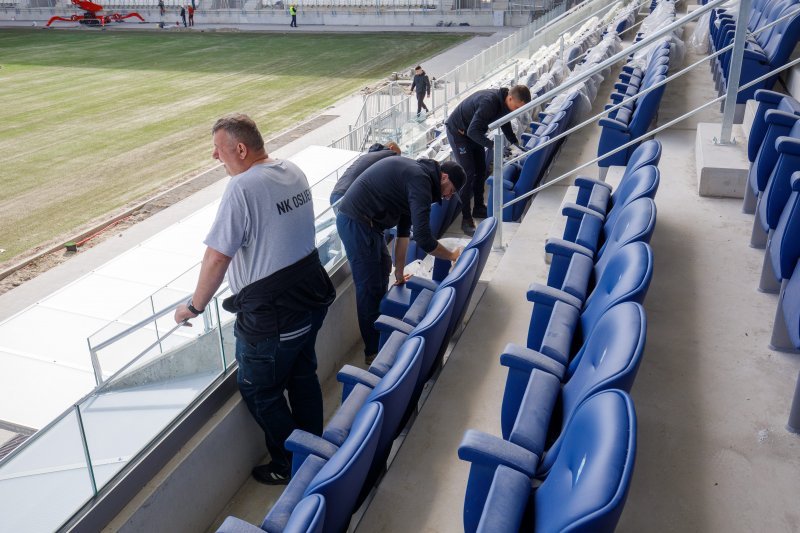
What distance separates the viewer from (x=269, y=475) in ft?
11.7

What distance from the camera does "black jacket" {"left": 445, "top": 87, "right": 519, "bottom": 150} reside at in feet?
19.6

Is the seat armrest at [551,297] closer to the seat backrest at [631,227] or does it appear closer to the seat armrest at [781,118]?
the seat backrest at [631,227]

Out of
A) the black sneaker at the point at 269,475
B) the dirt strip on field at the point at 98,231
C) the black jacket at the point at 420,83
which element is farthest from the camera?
the black jacket at the point at 420,83

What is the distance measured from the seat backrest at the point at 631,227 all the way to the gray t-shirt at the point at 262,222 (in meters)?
1.28

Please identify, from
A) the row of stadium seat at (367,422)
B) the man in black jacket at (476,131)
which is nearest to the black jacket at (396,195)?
the row of stadium seat at (367,422)

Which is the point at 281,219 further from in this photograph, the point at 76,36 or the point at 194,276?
the point at 76,36

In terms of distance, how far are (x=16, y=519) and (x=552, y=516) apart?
6.29ft

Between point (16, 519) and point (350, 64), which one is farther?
point (350, 64)

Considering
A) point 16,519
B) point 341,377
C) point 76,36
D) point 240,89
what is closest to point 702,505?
point 341,377

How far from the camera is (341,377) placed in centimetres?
305

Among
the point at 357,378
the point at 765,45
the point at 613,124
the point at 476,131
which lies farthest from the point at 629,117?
the point at 357,378

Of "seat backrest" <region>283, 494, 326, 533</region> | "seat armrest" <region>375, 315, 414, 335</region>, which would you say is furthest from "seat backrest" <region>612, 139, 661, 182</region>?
"seat backrest" <region>283, 494, 326, 533</region>

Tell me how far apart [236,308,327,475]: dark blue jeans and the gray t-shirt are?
312mm

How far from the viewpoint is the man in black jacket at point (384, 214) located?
13.3 ft
